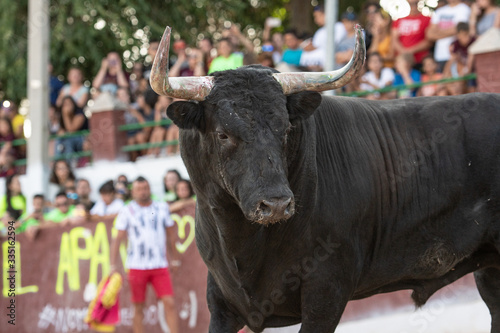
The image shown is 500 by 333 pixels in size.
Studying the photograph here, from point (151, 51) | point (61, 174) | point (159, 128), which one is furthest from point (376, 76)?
point (61, 174)

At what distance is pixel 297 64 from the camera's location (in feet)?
37.4

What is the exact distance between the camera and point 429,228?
5238 mm

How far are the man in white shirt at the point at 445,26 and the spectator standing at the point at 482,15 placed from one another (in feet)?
0.52

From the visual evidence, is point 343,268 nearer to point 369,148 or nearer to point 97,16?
point 369,148

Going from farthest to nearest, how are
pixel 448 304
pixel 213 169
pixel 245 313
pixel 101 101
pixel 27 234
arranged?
pixel 101 101, pixel 27 234, pixel 448 304, pixel 245 313, pixel 213 169

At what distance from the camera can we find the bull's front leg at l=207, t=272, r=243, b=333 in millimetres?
5051

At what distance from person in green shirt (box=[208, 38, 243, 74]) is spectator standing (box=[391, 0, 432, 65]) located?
220 centimetres

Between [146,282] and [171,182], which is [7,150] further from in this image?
[146,282]

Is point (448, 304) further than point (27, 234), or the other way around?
point (27, 234)

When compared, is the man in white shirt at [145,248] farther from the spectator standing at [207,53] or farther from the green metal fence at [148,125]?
the spectator standing at [207,53]

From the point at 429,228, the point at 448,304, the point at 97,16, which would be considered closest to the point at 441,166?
the point at 429,228

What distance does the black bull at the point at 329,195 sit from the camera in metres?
4.50

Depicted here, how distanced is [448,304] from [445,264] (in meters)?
3.97

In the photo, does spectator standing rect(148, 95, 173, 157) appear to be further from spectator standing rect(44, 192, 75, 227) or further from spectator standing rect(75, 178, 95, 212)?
spectator standing rect(44, 192, 75, 227)
